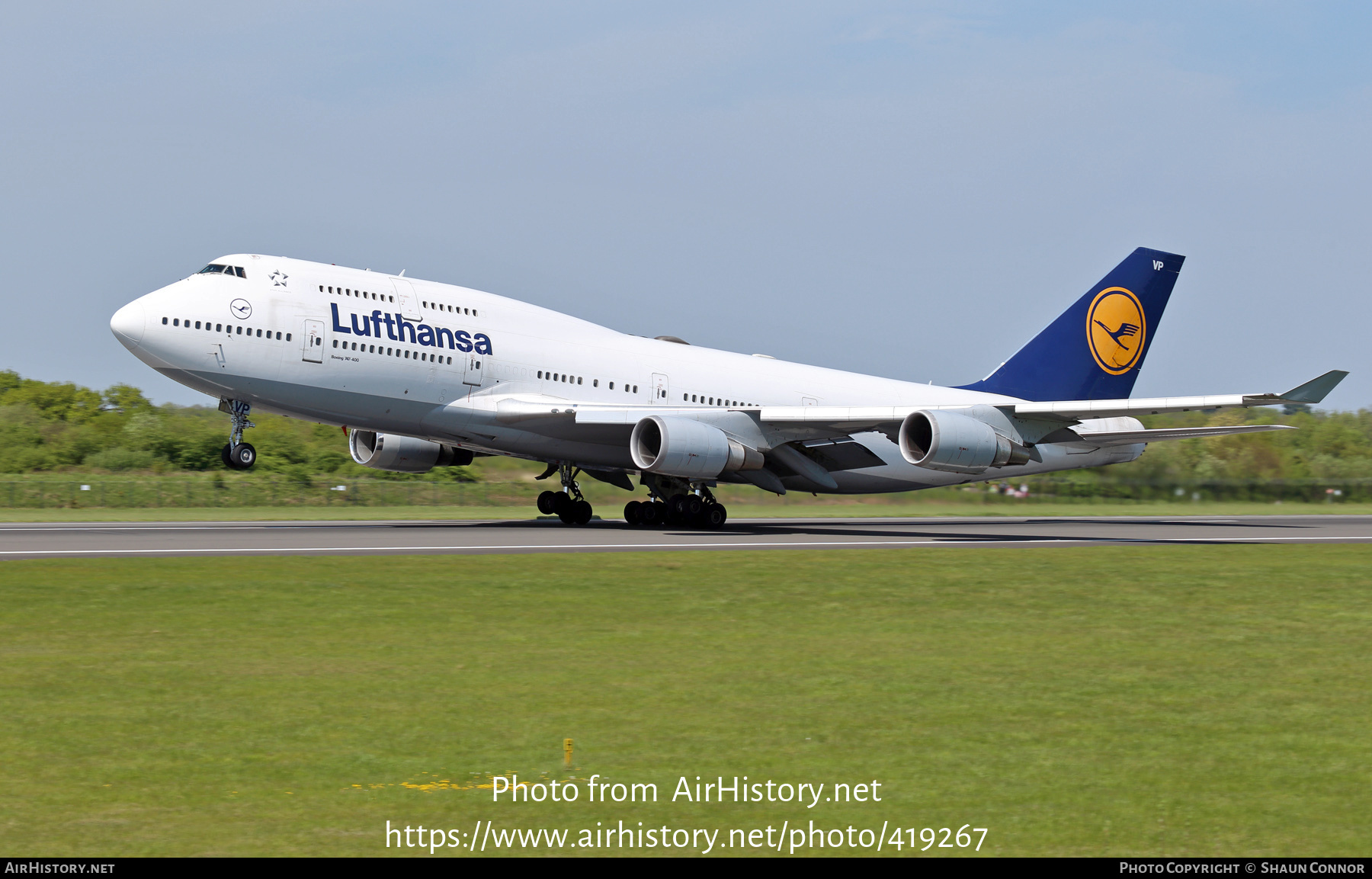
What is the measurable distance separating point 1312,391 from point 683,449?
510 inches

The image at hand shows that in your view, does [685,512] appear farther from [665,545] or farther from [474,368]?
[474,368]

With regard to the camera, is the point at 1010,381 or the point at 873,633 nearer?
the point at 873,633

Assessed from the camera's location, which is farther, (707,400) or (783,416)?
(707,400)

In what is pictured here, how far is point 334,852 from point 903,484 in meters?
30.4

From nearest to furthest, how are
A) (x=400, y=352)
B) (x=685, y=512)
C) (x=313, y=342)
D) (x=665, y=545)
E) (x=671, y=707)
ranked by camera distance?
(x=671, y=707) → (x=665, y=545) → (x=313, y=342) → (x=400, y=352) → (x=685, y=512)

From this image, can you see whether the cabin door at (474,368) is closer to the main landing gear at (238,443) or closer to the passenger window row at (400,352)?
the passenger window row at (400,352)

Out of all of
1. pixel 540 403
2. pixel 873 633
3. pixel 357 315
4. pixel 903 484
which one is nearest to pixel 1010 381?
pixel 903 484

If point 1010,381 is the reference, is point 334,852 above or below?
below

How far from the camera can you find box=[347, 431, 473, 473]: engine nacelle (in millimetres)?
32812

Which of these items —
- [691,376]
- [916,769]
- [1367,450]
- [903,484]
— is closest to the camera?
[916,769]

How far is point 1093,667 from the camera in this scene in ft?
37.3

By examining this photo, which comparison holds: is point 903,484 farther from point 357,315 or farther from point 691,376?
point 357,315

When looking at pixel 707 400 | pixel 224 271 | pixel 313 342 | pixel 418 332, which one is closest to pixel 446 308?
pixel 418 332

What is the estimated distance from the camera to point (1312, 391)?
25.6m
